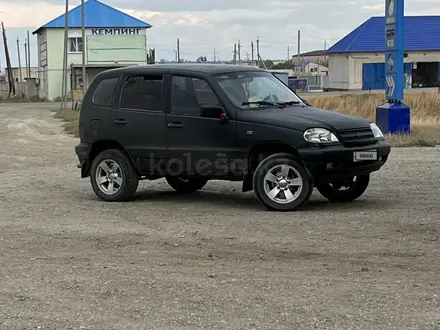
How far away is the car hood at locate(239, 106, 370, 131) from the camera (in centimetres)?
976

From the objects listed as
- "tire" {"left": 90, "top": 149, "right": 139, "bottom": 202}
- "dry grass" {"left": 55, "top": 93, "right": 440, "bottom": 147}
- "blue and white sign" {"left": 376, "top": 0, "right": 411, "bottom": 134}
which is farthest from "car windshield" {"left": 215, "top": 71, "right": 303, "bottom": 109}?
"blue and white sign" {"left": 376, "top": 0, "right": 411, "bottom": 134}

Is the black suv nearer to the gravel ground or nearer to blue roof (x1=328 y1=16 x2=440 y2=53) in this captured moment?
the gravel ground

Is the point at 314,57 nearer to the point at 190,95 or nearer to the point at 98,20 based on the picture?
the point at 98,20

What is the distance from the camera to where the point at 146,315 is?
18.9ft

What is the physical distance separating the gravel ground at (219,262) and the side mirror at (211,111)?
4.03 ft

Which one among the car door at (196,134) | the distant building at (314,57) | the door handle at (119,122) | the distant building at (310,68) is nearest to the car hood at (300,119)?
the car door at (196,134)

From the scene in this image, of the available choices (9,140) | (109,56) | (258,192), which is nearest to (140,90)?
(258,192)

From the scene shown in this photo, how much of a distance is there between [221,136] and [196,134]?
0.38 metres

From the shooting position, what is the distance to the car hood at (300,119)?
9.76 m

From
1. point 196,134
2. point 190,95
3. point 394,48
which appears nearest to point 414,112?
point 394,48

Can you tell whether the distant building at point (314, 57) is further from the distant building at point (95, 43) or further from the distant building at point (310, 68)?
the distant building at point (95, 43)

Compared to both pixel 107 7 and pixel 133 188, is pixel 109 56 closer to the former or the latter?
pixel 107 7

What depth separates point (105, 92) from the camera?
37.4 feet

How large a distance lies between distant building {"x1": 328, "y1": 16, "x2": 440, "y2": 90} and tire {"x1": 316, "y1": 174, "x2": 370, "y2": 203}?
211 feet
